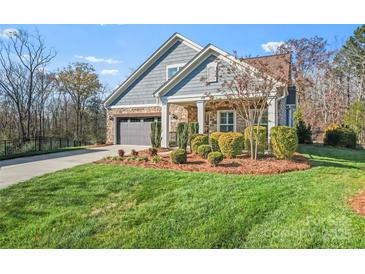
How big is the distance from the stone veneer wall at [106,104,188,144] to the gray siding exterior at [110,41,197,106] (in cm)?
43

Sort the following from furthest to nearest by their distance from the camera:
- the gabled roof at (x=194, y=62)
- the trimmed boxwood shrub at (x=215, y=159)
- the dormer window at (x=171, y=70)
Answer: the dormer window at (x=171, y=70)
the gabled roof at (x=194, y=62)
the trimmed boxwood shrub at (x=215, y=159)

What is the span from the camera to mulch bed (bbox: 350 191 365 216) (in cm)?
393

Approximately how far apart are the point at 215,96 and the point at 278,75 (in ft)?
9.32

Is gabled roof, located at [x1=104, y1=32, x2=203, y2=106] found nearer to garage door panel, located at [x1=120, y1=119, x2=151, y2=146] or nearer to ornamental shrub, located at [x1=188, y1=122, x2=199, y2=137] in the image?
garage door panel, located at [x1=120, y1=119, x2=151, y2=146]

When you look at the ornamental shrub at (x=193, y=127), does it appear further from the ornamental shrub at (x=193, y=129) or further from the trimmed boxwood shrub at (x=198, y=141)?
the trimmed boxwood shrub at (x=198, y=141)

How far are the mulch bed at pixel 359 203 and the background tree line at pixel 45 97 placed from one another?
15.0 m

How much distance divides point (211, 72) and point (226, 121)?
3.63 meters

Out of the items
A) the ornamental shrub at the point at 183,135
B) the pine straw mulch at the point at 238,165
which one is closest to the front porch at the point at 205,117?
the ornamental shrub at the point at 183,135

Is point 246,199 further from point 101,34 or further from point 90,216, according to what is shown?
point 101,34

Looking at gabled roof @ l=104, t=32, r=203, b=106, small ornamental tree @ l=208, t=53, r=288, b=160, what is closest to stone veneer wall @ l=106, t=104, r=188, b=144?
gabled roof @ l=104, t=32, r=203, b=106

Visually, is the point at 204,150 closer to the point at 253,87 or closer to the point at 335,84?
the point at 253,87

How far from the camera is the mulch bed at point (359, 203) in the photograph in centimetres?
393
